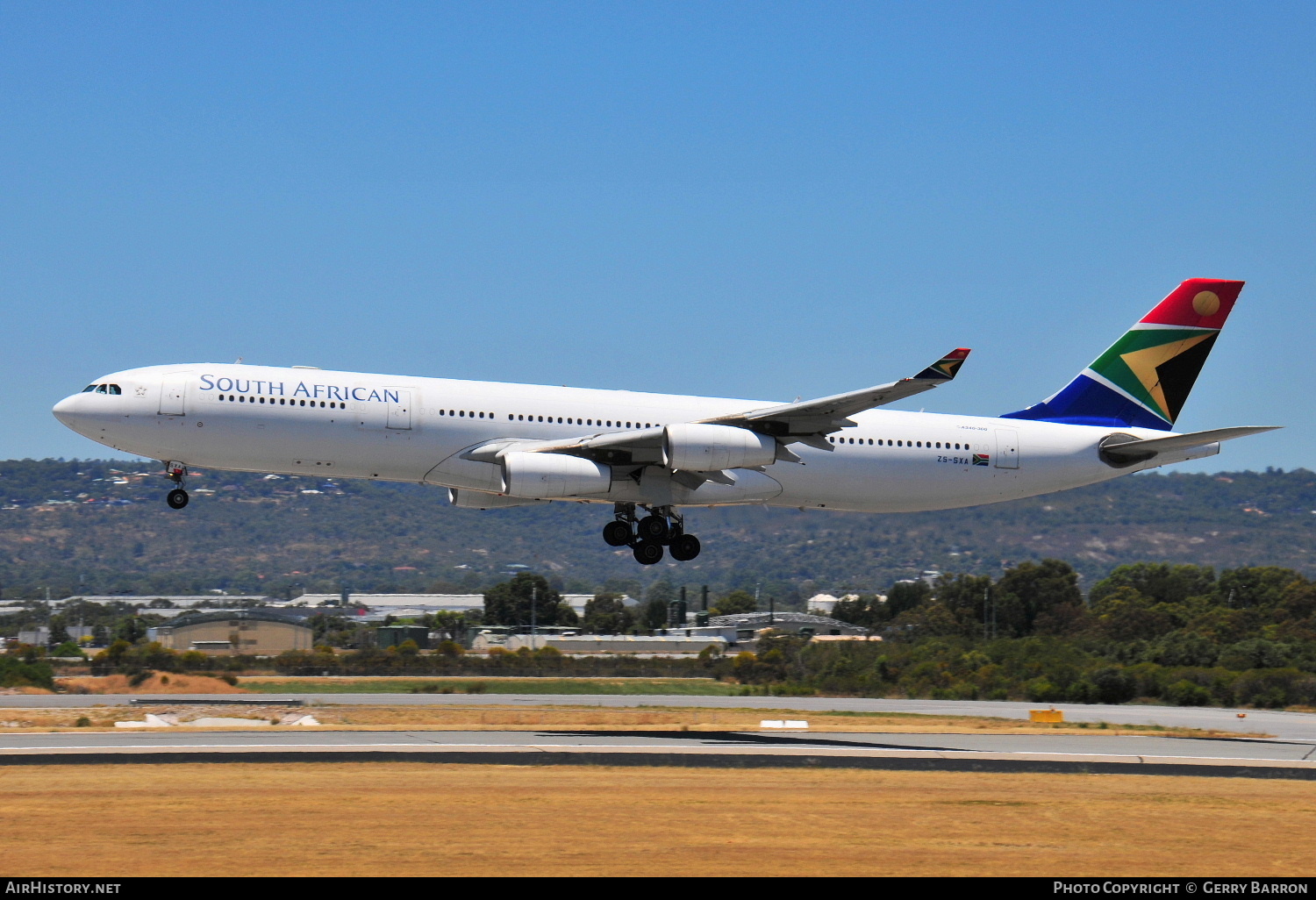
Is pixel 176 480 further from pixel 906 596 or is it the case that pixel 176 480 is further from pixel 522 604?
pixel 906 596

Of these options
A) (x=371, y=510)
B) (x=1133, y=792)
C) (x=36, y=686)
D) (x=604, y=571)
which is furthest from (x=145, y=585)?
(x=1133, y=792)

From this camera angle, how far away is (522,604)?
10481 cm

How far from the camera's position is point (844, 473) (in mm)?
36156

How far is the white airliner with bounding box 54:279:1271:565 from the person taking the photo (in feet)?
105

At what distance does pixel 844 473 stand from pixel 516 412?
8936 millimetres

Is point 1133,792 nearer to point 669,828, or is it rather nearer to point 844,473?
point 669,828

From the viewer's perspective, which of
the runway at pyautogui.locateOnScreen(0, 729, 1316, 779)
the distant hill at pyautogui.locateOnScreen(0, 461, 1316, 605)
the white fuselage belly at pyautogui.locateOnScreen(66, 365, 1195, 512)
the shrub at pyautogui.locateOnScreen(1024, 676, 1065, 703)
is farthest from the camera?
the distant hill at pyautogui.locateOnScreen(0, 461, 1316, 605)

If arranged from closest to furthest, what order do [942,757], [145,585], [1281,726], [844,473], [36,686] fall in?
1. [942,757]
2. [844,473]
3. [1281,726]
4. [36,686]
5. [145,585]

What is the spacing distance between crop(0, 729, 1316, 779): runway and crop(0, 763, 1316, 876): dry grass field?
1540mm

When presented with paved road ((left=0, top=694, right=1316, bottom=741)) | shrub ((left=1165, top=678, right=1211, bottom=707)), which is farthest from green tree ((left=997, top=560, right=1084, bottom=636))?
paved road ((left=0, top=694, right=1316, bottom=741))

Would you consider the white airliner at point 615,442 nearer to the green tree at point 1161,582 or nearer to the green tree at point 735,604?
the green tree at point 1161,582

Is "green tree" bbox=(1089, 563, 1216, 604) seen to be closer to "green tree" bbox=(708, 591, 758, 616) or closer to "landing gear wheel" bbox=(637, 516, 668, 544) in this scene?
"green tree" bbox=(708, 591, 758, 616)

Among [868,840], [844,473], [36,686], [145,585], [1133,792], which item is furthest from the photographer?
[145,585]

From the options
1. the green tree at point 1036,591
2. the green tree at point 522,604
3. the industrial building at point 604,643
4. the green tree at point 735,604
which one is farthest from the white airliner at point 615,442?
the green tree at point 735,604
